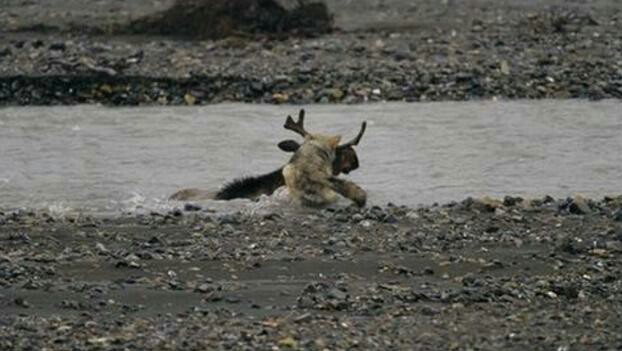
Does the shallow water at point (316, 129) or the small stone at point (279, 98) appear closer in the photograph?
the shallow water at point (316, 129)

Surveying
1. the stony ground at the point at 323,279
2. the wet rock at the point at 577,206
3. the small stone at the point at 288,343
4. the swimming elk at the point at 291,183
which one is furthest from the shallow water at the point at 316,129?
the small stone at the point at 288,343

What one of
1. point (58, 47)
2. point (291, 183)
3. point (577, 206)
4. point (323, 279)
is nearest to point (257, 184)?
point (291, 183)

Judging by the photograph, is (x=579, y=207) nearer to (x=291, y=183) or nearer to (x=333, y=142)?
(x=291, y=183)

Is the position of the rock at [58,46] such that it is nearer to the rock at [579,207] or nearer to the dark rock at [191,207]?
the dark rock at [191,207]

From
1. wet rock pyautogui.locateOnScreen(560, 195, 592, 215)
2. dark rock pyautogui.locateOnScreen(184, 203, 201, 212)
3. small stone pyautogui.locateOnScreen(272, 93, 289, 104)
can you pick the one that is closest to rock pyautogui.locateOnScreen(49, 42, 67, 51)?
small stone pyautogui.locateOnScreen(272, 93, 289, 104)

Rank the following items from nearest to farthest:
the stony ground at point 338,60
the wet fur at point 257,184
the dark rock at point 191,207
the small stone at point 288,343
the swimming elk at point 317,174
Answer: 1. the small stone at point 288,343
2. the dark rock at point 191,207
3. the swimming elk at point 317,174
4. the wet fur at point 257,184
5. the stony ground at point 338,60

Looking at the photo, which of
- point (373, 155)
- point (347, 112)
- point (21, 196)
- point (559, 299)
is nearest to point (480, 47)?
Result: point (347, 112)

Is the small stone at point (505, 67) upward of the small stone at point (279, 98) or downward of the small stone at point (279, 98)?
upward

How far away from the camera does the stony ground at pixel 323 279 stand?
8742mm

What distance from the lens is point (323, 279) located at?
1007 cm

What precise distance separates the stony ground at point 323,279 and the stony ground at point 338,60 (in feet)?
20.9

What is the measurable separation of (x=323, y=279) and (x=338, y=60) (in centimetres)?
988

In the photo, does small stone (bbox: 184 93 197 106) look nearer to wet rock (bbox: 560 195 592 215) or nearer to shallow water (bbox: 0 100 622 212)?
shallow water (bbox: 0 100 622 212)

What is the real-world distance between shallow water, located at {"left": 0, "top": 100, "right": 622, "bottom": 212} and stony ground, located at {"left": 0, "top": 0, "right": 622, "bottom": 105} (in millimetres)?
350
